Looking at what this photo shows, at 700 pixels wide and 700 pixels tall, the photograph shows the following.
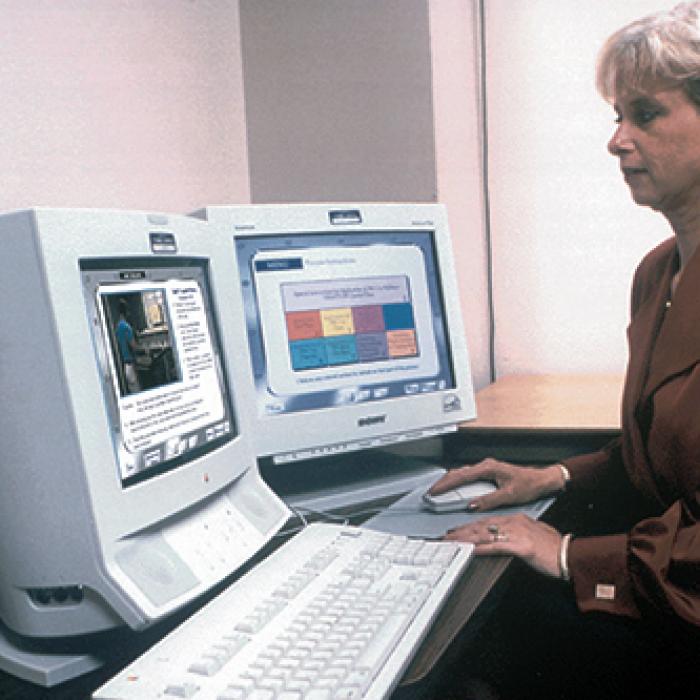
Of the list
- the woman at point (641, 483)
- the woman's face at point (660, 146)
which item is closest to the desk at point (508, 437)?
the woman at point (641, 483)

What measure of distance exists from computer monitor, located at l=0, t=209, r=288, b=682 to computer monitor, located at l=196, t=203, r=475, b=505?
346 mm

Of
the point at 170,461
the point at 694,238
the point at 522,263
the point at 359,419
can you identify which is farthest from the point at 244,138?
the point at 170,461

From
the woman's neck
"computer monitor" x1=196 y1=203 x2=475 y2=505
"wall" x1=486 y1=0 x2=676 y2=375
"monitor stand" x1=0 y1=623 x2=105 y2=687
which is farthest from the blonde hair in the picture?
"monitor stand" x1=0 y1=623 x2=105 y2=687

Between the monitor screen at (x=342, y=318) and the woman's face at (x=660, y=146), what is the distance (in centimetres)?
38

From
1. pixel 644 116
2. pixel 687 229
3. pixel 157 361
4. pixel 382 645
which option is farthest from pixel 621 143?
pixel 382 645

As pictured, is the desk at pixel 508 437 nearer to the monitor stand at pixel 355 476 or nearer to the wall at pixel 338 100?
the monitor stand at pixel 355 476

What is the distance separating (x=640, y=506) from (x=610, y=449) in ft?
0.48

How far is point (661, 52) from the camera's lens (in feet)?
4.48

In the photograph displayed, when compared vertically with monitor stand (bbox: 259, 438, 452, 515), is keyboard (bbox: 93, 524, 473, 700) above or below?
above

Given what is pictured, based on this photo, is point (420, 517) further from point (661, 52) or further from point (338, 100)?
point (338, 100)

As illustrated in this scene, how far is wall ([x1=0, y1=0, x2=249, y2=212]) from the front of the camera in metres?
1.52

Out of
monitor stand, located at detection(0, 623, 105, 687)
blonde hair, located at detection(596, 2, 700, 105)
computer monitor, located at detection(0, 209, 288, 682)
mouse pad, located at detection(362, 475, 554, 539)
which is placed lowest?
mouse pad, located at detection(362, 475, 554, 539)

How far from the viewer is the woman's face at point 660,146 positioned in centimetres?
139

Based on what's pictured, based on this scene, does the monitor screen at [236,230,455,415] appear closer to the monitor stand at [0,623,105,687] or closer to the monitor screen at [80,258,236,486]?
the monitor screen at [80,258,236,486]
